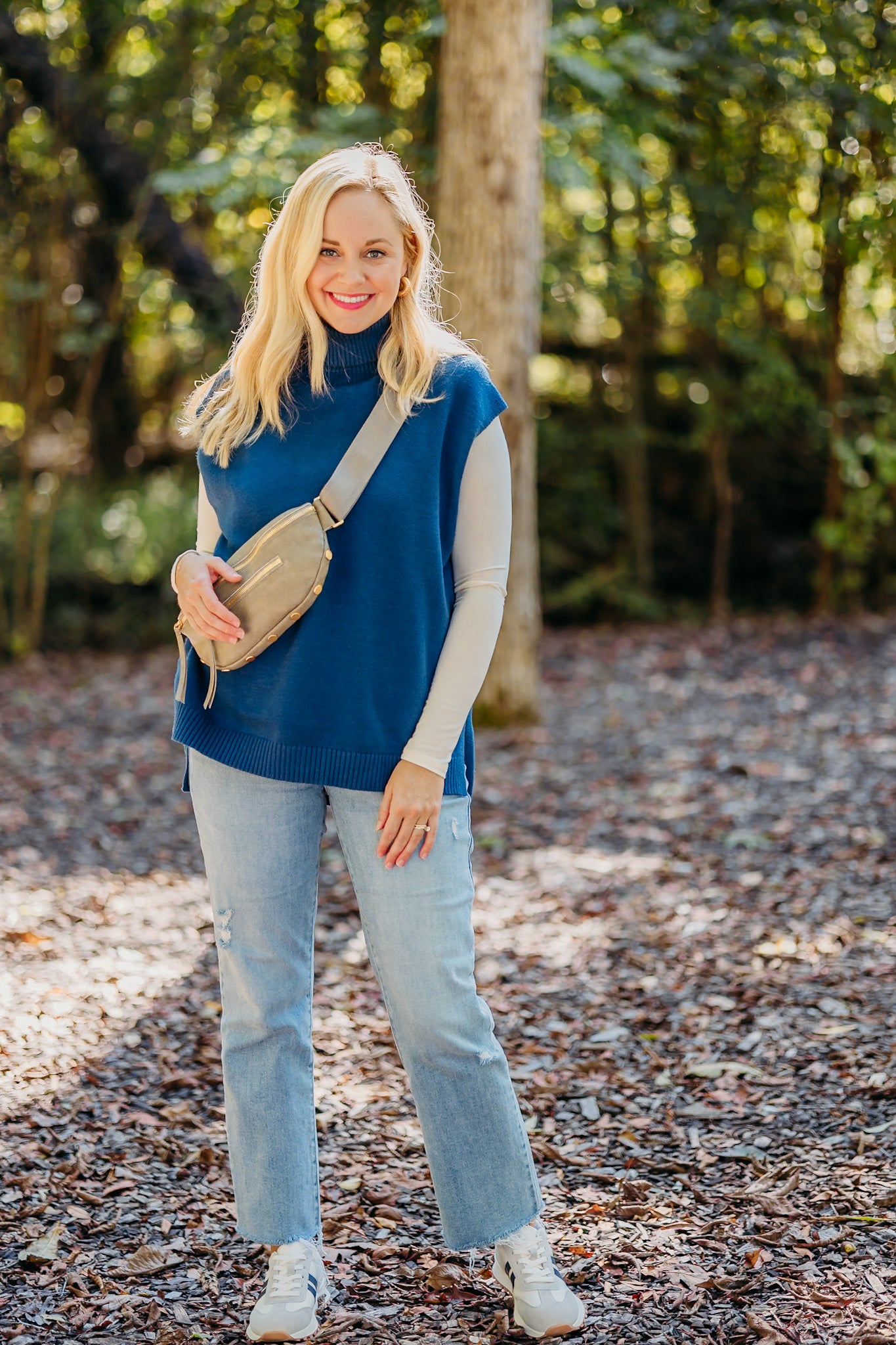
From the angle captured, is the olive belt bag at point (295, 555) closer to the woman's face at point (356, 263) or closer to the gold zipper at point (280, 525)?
the gold zipper at point (280, 525)

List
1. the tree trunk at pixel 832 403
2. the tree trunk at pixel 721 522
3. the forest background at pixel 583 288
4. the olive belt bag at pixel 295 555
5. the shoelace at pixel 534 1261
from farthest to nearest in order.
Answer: the tree trunk at pixel 721 522, the tree trunk at pixel 832 403, the forest background at pixel 583 288, the shoelace at pixel 534 1261, the olive belt bag at pixel 295 555

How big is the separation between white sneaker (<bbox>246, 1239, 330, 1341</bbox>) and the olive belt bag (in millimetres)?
993

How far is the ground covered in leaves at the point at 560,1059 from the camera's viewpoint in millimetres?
2328

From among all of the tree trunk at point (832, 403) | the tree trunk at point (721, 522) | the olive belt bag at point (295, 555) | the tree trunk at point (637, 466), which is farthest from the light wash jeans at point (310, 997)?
the tree trunk at point (637, 466)

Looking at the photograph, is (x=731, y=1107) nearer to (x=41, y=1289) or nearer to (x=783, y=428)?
(x=41, y=1289)

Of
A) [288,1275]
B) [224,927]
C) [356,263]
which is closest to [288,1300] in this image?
[288,1275]

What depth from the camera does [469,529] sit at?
2.03 meters

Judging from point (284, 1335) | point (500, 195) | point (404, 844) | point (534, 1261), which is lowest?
point (284, 1335)

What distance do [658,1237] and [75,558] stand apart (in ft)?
27.2

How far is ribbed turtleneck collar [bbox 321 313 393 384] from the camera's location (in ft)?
6.63

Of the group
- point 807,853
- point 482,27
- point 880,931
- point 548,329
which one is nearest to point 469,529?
point 880,931

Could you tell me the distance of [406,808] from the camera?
1.95m

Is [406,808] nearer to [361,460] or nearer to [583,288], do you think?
[361,460]

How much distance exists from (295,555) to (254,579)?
0.27ft
